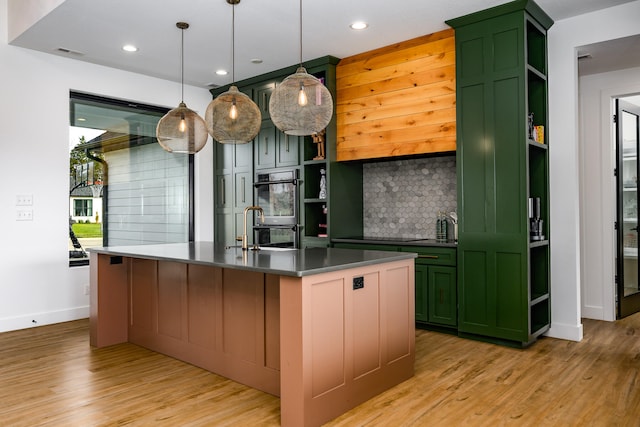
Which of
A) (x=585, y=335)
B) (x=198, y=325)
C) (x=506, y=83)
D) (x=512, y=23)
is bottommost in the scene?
(x=585, y=335)

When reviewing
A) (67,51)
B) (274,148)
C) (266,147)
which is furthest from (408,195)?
(67,51)

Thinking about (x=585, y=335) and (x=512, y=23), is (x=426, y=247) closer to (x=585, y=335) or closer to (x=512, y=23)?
(x=585, y=335)

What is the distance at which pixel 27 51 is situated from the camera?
488 cm

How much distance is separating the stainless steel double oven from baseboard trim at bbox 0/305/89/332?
2.06 meters

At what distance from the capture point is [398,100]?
187 inches

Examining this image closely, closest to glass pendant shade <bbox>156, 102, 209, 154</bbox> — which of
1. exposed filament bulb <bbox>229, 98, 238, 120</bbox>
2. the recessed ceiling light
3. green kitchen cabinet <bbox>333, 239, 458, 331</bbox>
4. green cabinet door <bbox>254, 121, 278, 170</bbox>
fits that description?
exposed filament bulb <bbox>229, 98, 238, 120</bbox>

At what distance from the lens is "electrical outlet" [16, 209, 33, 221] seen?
4808 mm

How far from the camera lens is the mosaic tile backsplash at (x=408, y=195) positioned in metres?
5.02

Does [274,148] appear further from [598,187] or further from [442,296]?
[598,187]

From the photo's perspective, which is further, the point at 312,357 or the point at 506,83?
the point at 506,83

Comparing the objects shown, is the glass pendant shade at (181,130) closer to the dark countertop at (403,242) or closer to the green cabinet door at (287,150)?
the green cabinet door at (287,150)

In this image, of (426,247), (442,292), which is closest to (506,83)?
(426,247)

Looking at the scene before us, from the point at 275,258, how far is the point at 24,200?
322 centimetres

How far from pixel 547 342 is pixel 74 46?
5.18m
